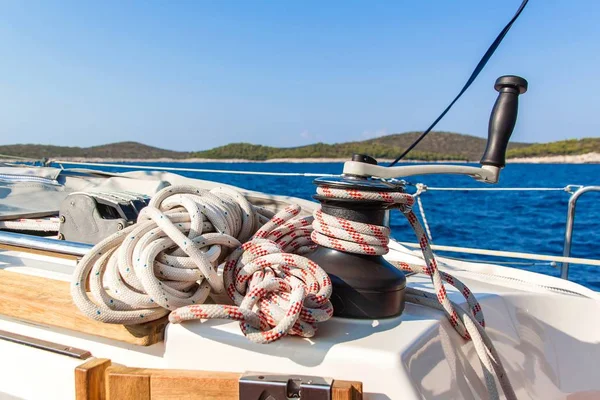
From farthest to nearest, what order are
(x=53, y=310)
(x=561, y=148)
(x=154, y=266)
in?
(x=561, y=148), (x=53, y=310), (x=154, y=266)

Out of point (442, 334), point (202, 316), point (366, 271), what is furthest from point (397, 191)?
point (202, 316)

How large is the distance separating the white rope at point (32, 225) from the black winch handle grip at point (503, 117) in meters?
1.33

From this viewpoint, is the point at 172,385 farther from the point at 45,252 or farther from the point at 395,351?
the point at 45,252

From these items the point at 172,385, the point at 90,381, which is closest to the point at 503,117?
the point at 172,385

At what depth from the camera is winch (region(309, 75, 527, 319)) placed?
98cm

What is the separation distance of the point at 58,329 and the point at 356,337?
660 millimetres

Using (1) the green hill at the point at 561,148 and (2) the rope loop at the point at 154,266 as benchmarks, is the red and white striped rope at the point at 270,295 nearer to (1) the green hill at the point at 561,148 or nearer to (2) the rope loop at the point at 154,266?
(2) the rope loop at the point at 154,266

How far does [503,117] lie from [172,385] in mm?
768

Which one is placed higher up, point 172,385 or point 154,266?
point 154,266

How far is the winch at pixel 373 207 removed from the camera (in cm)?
98

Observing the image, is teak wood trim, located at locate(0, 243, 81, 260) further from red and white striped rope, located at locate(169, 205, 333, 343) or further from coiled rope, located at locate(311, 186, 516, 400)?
coiled rope, located at locate(311, 186, 516, 400)

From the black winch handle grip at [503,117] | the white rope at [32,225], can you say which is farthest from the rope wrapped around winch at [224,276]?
the white rope at [32,225]

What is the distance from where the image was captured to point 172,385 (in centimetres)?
84

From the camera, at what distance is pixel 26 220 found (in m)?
1.80
